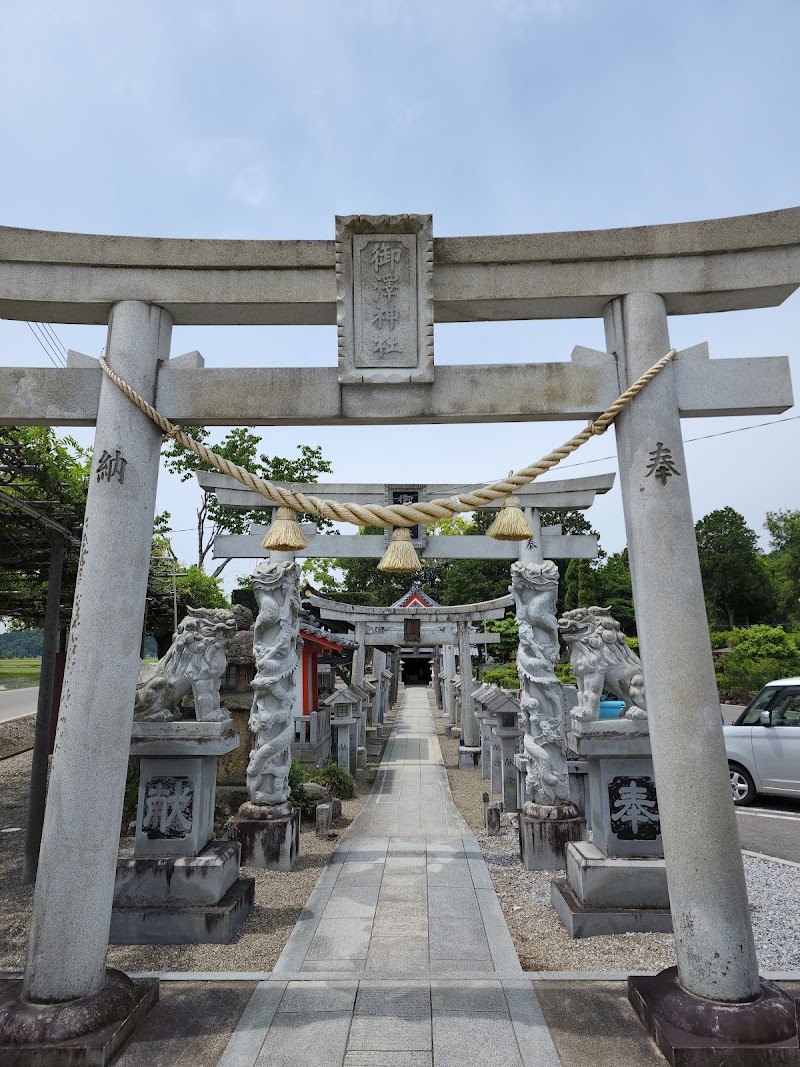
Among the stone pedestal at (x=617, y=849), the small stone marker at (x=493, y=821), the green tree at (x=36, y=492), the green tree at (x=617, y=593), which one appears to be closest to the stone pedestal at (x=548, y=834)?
the small stone marker at (x=493, y=821)

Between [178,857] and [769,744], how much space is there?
29.0 ft

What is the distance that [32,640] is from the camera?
111 meters

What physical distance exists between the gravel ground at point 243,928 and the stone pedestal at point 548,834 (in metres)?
2.54

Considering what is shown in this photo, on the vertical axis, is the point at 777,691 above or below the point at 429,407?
below

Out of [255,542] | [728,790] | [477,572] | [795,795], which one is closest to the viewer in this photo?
[728,790]

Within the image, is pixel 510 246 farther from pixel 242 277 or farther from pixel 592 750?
pixel 592 750

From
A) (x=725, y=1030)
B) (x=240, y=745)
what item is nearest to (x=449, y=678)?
(x=240, y=745)

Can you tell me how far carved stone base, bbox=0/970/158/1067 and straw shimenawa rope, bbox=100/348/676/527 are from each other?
3.07 metres

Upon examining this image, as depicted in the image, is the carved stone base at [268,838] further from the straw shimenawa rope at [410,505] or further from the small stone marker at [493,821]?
the straw shimenawa rope at [410,505]

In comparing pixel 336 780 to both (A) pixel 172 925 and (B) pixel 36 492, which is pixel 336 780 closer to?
(A) pixel 172 925

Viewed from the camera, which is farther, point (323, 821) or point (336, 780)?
point (336, 780)

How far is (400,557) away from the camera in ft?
17.8

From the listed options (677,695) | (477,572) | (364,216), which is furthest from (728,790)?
(477,572)

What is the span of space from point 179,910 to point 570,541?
25.2ft
